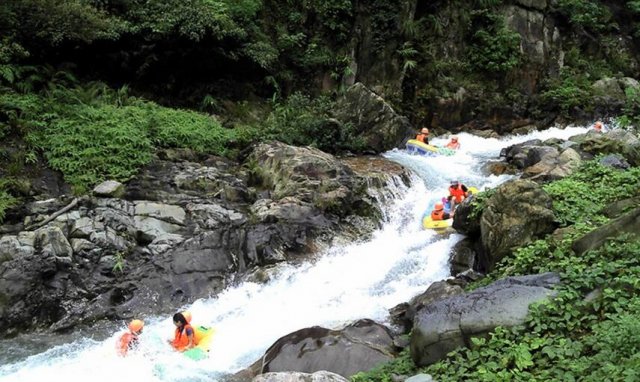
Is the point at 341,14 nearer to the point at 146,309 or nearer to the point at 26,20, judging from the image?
the point at 26,20

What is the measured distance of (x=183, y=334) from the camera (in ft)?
27.5

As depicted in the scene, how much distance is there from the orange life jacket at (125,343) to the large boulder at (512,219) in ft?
19.8

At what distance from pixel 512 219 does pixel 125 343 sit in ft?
21.7

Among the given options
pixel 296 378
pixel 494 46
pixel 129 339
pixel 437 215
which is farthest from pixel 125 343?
pixel 494 46

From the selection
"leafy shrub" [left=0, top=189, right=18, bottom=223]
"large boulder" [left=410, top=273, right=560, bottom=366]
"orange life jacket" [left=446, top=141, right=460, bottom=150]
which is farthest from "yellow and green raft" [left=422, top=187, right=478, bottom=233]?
"leafy shrub" [left=0, top=189, right=18, bottom=223]

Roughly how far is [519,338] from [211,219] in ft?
24.7

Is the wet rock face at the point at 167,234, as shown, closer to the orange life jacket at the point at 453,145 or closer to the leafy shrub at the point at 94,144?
the leafy shrub at the point at 94,144

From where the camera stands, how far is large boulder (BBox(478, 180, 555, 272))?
28.3ft

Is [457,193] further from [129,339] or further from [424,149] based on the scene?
[129,339]

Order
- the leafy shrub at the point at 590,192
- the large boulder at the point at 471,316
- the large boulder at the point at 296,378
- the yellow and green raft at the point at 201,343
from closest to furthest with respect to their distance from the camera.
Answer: the large boulder at the point at 296,378 < the large boulder at the point at 471,316 < the yellow and green raft at the point at 201,343 < the leafy shrub at the point at 590,192

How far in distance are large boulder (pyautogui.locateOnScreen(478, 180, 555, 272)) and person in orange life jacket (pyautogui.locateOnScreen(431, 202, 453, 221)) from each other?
2.88 metres

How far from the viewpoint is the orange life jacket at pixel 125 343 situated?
8172 mm

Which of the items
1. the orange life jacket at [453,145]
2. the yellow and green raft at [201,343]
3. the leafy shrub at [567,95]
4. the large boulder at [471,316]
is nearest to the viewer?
the large boulder at [471,316]

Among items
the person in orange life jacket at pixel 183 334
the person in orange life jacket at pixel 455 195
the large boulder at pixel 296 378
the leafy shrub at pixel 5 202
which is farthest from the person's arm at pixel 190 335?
the person in orange life jacket at pixel 455 195
